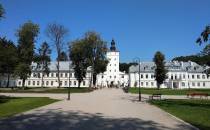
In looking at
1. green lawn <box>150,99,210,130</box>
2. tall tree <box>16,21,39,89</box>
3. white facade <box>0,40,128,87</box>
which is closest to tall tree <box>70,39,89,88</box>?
tall tree <box>16,21,39,89</box>

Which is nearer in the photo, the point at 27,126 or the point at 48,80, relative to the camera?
the point at 27,126

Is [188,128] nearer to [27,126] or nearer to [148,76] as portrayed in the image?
[27,126]

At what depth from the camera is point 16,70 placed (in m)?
66.9

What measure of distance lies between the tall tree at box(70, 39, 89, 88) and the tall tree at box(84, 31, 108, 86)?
125 cm

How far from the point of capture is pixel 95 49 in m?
75.7

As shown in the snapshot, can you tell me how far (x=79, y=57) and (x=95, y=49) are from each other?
7.12 m

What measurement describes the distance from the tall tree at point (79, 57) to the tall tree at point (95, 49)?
125 centimetres

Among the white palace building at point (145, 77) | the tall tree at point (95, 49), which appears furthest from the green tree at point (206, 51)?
the white palace building at point (145, 77)

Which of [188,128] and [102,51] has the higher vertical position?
[102,51]

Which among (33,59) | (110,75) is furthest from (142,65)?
(33,59)

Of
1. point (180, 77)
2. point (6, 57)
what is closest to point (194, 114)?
point (6, 57)

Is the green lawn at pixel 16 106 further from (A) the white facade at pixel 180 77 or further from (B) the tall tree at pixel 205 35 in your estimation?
(A) the white facade at pixel 180 77

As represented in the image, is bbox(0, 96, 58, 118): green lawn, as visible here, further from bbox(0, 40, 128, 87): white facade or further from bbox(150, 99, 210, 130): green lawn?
bbox(0, 40, 128, 87): white facade

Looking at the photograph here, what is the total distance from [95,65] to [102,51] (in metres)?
4.54
